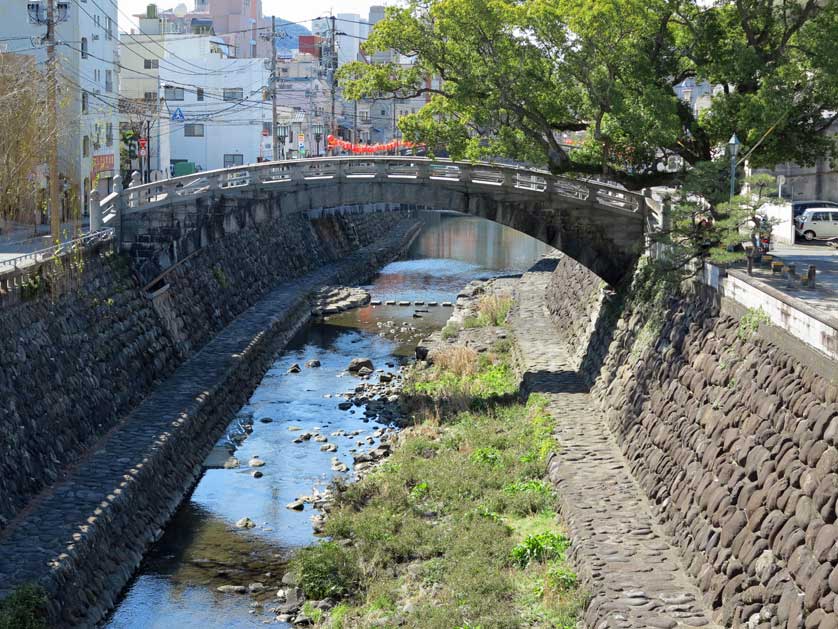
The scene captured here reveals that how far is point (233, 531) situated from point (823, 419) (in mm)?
13728

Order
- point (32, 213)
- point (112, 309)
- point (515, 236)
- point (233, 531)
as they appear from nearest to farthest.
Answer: point (233, 531), point (112, 309), point (32, 213), point (515, 236)

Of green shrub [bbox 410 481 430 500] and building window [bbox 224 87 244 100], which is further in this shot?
building window [bbox 224 87 244 100]

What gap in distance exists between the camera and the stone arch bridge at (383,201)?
3247 cm

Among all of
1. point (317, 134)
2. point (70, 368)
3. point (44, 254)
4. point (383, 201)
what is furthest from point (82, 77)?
point (317, 134)

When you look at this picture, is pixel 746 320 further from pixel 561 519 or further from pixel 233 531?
pixel 233 531

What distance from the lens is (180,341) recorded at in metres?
35.2

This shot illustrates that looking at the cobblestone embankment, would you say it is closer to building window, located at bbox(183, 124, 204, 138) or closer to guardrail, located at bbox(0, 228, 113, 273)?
guardrail, located at bbox(0, 228, 113, 273)

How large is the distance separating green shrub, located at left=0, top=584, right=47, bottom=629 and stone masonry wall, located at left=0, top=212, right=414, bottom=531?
10.5ft

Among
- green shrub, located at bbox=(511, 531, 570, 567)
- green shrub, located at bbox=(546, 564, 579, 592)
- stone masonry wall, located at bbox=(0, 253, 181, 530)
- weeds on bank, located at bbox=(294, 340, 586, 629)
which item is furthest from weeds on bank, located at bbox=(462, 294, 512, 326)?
A: green shrub, located at bbox=(546, 564, 579, 592)

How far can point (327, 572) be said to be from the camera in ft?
68.0

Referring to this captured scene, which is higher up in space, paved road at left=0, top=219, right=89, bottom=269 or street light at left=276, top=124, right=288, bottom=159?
street light at left=276, top=124, right=288, bottom=159

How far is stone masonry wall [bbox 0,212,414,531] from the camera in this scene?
2267cm

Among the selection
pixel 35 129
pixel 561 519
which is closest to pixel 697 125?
Result: pixel 561 519

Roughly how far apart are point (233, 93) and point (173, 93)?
4945 mm
